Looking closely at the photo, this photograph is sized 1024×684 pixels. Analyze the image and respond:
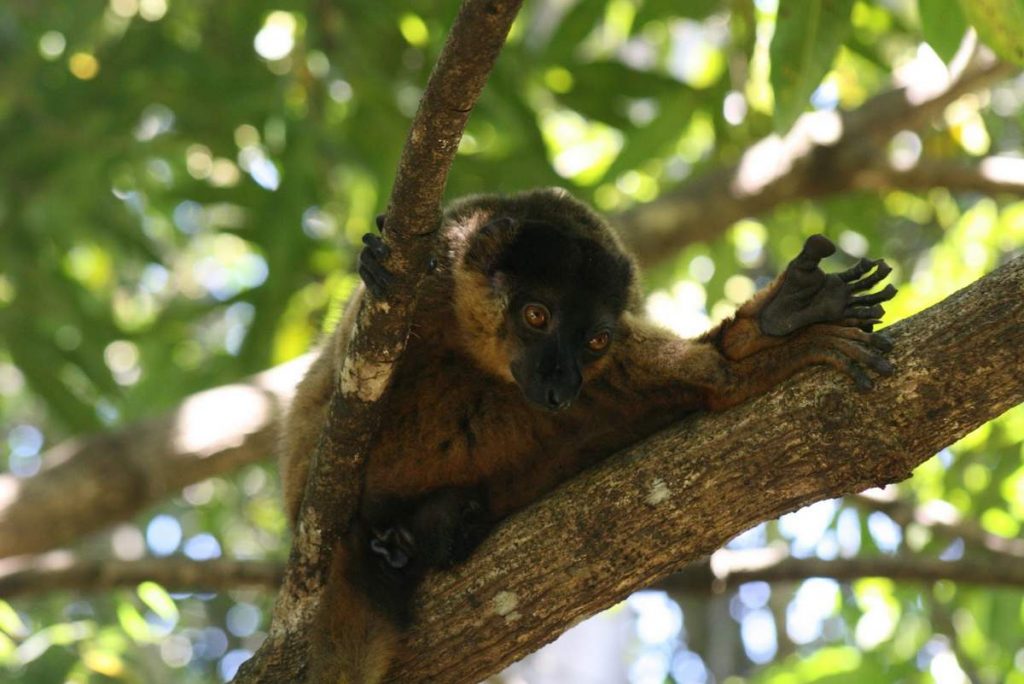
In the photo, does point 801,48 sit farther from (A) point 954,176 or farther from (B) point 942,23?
(A) point 954,176

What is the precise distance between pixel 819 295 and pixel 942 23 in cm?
103

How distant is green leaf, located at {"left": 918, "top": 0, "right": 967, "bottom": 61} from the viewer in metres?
3.79

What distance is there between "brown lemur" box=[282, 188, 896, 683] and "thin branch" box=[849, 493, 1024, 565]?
8.02 feet

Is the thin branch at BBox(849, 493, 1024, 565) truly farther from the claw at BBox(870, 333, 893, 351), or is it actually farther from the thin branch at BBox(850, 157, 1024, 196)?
the claw at BBox(870, 333, 893, 351)

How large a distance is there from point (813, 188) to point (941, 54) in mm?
3344

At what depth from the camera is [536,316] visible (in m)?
4.26

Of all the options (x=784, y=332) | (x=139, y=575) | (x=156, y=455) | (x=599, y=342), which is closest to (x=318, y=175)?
(x=156, y=455)

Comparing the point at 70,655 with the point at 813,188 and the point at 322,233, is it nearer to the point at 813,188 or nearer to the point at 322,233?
the point at 322,233

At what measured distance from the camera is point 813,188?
712cm

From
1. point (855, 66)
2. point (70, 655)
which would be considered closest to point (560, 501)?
point (70, 655)

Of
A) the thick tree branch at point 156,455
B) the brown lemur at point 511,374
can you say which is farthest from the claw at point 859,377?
the thick tree branch at point 156,455

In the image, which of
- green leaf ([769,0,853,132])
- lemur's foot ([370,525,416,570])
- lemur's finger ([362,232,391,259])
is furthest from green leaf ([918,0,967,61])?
lemur's foot ([370,525,416,570])

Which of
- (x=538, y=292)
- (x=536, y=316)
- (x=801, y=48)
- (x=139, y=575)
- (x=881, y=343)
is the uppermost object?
(x=801, y=48)

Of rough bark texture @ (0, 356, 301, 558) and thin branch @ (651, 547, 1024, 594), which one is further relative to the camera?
rough bark texture @ (0, 356, 301, 558)
